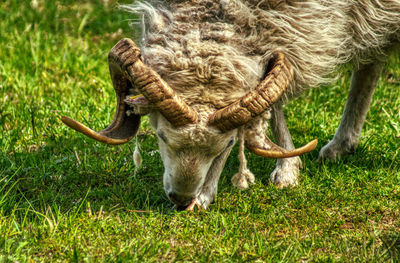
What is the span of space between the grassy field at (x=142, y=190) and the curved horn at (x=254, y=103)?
0.73m

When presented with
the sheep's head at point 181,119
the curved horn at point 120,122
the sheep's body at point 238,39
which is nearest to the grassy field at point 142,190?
the sheep's head at point 181,119

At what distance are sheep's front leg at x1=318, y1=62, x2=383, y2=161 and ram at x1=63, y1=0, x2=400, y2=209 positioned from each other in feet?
3.53

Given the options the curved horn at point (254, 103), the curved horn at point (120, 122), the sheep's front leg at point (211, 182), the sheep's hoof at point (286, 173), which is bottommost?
the sheep's hoof at point (286, 173)

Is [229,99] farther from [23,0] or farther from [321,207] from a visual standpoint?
[23,0]

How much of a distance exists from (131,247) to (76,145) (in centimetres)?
210

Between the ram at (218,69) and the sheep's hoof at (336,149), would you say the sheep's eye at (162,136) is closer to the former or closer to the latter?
the ram at (218,69)

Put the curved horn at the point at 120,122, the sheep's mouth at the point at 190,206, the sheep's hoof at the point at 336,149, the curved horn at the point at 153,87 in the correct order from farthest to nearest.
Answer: the sheep's hoof at the point at 336,149 < the sheep's mouth at the point at 190,206 < the curved horn at the point at 120,122 < the curved horn at the point at 153,87

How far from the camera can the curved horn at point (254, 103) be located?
3.39 meters

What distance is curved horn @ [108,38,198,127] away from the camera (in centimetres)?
330

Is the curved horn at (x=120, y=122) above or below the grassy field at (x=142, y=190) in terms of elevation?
above

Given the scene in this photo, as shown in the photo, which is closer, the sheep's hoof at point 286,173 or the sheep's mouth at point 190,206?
the sheep's mouth at point 190,206

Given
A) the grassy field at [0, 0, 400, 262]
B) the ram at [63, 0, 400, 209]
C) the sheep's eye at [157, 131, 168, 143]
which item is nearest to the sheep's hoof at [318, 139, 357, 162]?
the grassy field at [0, 0, 400, 262]

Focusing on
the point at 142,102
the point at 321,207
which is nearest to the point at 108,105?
the point at 142,102

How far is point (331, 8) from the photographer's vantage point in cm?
382
